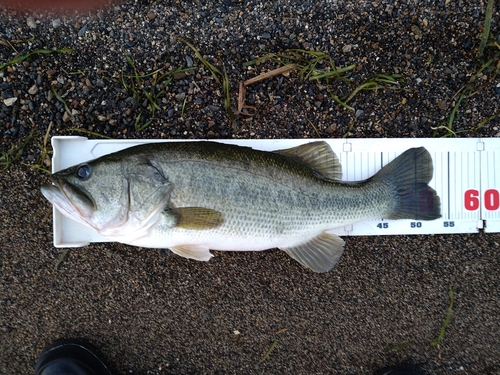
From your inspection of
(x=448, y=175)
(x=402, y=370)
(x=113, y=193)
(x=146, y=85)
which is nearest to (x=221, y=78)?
(x=146, y=85)

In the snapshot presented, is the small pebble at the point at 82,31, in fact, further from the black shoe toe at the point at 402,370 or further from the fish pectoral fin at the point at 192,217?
the black shoe toe at the point at 402,370

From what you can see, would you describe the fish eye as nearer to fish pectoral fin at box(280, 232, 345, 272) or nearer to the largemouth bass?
the largemouth bass

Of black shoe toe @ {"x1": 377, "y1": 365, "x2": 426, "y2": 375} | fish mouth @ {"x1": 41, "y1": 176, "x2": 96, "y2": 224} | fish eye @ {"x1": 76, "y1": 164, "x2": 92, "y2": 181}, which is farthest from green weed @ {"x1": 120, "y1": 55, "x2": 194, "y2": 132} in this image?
black shoe toe @ {"x1": 377, "y1": 365, "x2": 426, "y2": 375}

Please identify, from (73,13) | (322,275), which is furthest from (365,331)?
(73,13)

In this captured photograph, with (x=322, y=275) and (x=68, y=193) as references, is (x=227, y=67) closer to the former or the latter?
(x=68, y=193)

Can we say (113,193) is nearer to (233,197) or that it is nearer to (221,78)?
(233,197)
